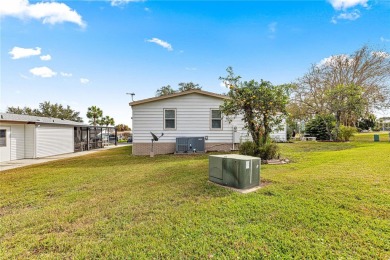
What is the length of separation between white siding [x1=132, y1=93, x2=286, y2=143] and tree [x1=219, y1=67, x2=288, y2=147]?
341 centimetres

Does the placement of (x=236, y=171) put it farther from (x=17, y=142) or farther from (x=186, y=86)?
(x=186, y=86)

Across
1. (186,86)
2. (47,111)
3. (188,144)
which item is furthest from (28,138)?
(47,111)

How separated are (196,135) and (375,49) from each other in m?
23.6

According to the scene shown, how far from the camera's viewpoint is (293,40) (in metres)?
13.4

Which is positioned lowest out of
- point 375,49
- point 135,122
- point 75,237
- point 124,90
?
point 75,237

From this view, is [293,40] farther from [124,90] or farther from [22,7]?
[124,90]

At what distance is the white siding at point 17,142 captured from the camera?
38.2ft

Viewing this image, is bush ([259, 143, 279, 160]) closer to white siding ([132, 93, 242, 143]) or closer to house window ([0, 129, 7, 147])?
white siding ([132, 93, 242, 143])

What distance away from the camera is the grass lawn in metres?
2.32

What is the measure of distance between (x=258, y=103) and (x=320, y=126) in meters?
16.8

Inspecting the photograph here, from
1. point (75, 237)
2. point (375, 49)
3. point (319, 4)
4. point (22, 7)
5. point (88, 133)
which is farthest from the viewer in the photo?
point (375, 49)

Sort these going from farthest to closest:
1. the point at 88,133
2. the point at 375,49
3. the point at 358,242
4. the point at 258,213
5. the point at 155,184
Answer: the point at 375,49
the point at 88,133
the point at 155,184
the point at 258,213
the point at 358,242

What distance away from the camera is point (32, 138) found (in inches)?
486

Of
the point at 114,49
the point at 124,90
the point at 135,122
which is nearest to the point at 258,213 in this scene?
the point at 135,122
